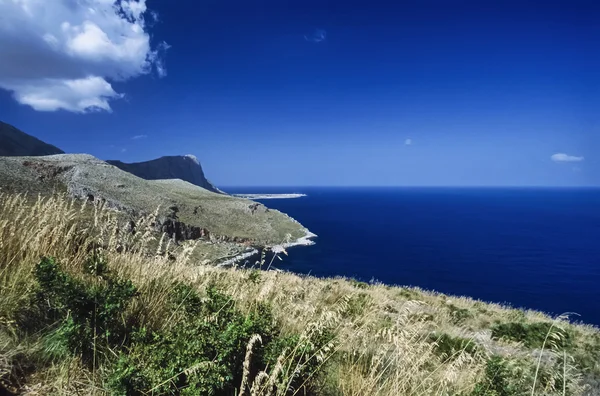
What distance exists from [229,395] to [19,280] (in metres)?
2.81

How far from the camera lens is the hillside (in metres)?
93.9

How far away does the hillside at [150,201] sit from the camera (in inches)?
3698

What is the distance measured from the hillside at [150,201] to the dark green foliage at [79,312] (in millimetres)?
83437

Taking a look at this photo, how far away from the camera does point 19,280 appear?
12.6 feet

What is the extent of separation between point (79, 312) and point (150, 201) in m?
120

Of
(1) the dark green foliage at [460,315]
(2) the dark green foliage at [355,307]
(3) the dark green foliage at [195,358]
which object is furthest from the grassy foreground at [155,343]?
(1) the dark green foliage at [460,315]

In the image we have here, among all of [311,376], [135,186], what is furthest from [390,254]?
[311,376]

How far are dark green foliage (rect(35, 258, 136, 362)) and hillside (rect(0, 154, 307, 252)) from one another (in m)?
83.4

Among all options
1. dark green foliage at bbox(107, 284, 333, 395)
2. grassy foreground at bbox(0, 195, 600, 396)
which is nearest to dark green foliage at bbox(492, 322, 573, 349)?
grassy foreground at bbox(0, 195, 600, 396)

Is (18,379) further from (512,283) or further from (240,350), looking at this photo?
(512,283)

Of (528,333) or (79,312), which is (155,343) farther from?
(528,333)

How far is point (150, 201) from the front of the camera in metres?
114

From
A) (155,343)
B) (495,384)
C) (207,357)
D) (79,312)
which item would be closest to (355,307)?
(495,384)

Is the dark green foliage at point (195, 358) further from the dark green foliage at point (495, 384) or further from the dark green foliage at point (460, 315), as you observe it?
the dark green foliage at point (460, 315)
